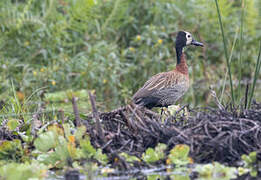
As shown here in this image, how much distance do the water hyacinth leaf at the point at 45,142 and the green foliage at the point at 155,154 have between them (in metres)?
0.74

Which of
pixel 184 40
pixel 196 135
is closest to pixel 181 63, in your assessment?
pixel 184 40

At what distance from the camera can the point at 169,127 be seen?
418 centimetres

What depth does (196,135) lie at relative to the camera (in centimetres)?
399

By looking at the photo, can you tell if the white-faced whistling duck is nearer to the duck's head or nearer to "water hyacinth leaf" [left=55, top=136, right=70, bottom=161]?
the duck's head

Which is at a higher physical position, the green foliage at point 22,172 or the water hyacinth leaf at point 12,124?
the water hyacinth leaf at point 12,124

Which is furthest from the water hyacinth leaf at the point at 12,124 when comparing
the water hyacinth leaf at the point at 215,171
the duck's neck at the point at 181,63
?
the duck's neck at the point at 181,63

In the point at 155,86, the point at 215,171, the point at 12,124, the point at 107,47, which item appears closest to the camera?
the point at 215,171

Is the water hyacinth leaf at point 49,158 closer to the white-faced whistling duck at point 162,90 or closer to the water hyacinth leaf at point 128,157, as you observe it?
the water hyacinth leaf at point 128,157

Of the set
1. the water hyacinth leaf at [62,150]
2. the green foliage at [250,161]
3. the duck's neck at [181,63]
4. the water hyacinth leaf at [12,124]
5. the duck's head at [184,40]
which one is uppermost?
the duck's head at [184,40]

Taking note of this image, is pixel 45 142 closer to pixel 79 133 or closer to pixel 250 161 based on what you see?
pixel 79 133

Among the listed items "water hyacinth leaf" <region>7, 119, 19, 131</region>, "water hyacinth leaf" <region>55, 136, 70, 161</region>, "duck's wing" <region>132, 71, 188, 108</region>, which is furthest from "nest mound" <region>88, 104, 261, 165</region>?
"duck's wing" <region>132, 71, 188, 108</region>

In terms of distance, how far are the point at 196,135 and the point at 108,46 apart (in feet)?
14.3

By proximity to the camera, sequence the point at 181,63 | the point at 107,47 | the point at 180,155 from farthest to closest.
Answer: the point at 107,47, the point at 181,63, the point at 180,155

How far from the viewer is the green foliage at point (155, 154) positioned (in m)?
3.88
